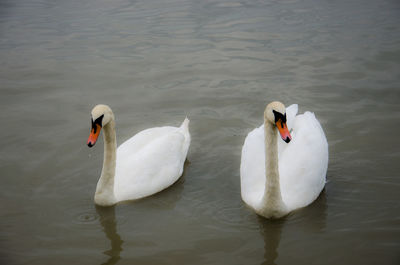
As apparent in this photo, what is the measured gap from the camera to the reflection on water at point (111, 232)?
545 cm

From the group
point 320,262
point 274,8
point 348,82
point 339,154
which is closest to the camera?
point 320,262

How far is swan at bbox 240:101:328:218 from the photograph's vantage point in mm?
5625

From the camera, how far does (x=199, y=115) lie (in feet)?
29.1

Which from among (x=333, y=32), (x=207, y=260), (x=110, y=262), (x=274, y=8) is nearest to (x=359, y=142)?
(x=207, y=260)

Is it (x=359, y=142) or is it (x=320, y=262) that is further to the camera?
(x=359, y=142)

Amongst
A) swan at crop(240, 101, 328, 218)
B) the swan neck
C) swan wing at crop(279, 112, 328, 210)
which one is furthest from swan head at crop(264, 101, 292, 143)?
swan wing at crop(279, 112, 328, 210)

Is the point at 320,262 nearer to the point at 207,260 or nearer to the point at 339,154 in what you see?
the point at 207,260

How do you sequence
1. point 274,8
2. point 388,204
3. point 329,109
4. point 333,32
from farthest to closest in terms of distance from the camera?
point 274,8
point 333,32
point 329,109
point 388,204

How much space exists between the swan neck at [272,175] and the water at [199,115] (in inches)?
8.8

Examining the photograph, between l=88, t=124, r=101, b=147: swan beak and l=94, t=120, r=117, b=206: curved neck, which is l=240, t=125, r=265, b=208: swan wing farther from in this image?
l=88, t=124, r=101, b=147: swan beak

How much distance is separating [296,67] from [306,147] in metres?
4.65

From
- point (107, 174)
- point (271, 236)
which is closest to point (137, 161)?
point (107, 174)

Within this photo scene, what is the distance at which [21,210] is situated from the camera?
20.6ft

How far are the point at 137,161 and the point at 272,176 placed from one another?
1988mm
